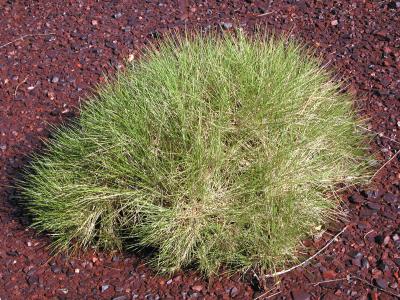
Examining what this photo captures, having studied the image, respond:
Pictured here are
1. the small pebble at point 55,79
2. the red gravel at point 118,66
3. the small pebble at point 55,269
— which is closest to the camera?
the red gravel at point 118,66

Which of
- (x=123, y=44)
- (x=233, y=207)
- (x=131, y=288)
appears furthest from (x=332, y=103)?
(x=123, y=44)

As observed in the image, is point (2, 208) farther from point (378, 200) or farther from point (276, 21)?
point (276, 21)

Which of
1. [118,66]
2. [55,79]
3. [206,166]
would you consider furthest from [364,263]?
[55,79]

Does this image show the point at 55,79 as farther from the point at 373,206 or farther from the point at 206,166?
the point at 373,206

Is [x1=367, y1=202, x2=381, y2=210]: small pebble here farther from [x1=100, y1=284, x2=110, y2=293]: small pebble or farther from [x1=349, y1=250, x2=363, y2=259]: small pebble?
[x1=100, y1=284, x2=110, y2=293]: small pebble

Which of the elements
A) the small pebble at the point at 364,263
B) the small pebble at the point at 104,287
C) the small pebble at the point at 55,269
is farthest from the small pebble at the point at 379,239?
the small pebble at the point at 55,269

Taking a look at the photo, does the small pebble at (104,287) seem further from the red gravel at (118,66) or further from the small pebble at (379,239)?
the small pebble at (379,239)
